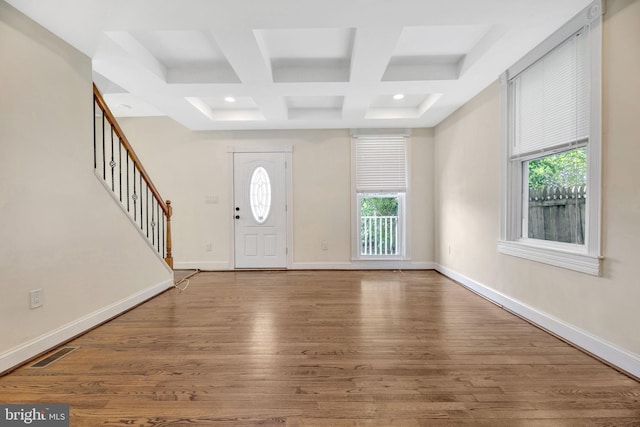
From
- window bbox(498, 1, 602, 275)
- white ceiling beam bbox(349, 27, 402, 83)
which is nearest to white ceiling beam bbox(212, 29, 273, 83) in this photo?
white ceiling beam bbox(349, 27, 402, 83)

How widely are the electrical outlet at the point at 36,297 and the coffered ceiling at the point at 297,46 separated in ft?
6.41

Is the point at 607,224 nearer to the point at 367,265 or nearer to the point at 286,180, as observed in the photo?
the point at 367,265

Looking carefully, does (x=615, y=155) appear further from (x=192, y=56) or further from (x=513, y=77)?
(x=192, y=56)

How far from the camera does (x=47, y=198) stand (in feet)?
6.86

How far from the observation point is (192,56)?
2.92m

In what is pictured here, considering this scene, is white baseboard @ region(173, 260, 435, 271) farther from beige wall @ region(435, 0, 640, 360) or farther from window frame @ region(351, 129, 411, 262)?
beige wall @ region(435, 0, 640, 360)

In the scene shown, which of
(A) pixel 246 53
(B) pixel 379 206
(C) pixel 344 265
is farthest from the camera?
(B) pixel 379 206

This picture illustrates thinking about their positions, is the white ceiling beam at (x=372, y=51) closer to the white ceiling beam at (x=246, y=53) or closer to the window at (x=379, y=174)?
the white ceiling beam at (x=246, y=53)

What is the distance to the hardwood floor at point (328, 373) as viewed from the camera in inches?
56.3

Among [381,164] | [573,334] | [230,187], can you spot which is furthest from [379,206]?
[573,334]

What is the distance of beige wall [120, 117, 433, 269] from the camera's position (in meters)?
4.87

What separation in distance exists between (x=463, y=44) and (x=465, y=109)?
3.92 ft

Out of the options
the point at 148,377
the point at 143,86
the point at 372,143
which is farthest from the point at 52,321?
the point at 372,143

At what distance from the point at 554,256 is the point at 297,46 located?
9.78ft
